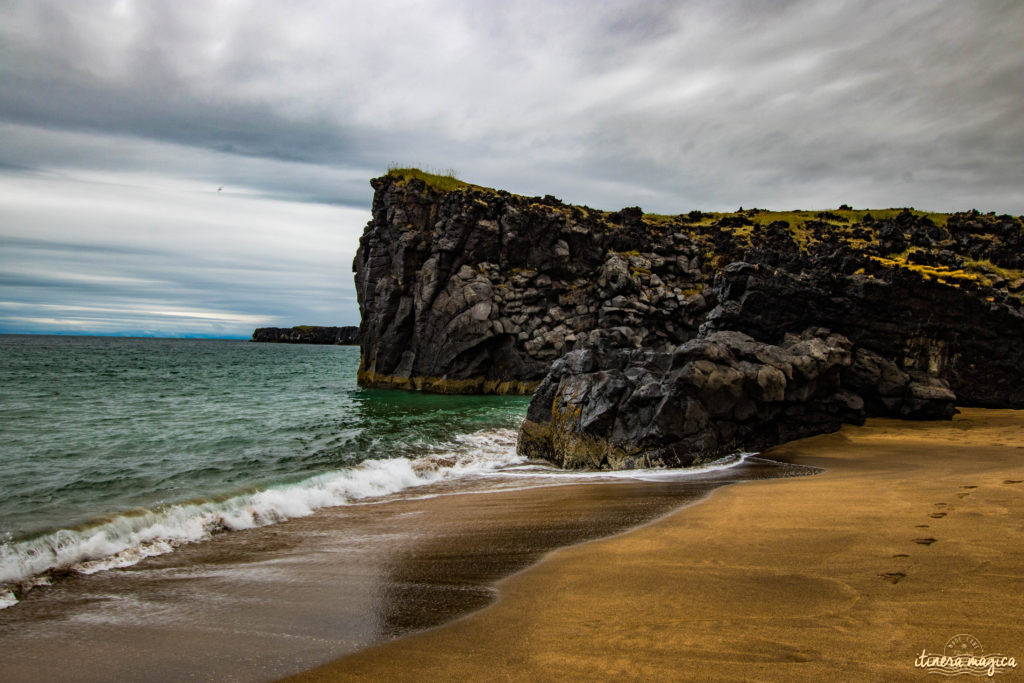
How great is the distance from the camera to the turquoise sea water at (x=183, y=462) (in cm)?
878

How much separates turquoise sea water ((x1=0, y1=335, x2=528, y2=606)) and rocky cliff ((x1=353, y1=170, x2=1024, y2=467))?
5.68 m

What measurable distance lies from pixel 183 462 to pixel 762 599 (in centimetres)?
1532

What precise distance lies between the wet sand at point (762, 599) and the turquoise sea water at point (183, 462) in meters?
6.45

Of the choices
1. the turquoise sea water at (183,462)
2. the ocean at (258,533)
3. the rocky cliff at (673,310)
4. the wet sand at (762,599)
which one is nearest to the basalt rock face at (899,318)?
the rocky cliff at (673,310)

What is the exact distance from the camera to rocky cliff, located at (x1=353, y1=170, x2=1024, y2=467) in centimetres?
1499

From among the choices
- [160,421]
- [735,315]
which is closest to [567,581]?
[735,315]

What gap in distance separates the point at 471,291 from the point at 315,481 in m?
36.7

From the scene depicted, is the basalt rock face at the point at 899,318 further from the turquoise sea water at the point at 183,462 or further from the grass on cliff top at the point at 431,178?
the grass on cliff top at the point at 431,178

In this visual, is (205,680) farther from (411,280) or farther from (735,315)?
(411,280)

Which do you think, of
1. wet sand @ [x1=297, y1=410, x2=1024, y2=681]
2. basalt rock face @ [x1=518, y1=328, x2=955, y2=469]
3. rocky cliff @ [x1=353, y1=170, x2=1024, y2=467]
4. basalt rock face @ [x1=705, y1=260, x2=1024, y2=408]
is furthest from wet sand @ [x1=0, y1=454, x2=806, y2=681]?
basalt rock face @ [x1=705, y1=260, x2=1024, y2=408]

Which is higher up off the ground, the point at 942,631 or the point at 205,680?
the point at 942,631

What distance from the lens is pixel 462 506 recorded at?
34.0 feet

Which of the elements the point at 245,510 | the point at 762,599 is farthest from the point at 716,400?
the point at 245,510

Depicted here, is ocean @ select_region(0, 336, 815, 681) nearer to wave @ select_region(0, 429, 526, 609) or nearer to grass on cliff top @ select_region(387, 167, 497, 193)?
wave @ select_region(0, 429, 526, 609)
